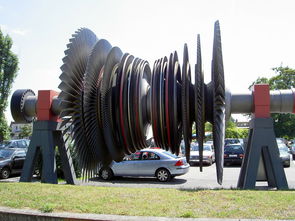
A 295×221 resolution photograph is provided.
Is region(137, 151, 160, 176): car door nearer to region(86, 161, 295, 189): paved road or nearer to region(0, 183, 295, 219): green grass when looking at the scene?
region(86, 161, 295, 189): paved road

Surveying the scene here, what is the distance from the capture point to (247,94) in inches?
245

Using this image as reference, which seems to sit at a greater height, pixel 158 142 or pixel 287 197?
pixel 158 142

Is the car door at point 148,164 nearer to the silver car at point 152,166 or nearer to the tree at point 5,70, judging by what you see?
the silver car at point 152,166

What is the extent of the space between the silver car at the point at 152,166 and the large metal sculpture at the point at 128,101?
7032 mm

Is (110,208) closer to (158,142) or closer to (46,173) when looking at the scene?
(158,142)

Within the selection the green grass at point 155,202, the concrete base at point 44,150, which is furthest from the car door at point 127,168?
the green grass at point 155,202

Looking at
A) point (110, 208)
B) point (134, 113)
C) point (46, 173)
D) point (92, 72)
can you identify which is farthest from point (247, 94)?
point (46, 173)

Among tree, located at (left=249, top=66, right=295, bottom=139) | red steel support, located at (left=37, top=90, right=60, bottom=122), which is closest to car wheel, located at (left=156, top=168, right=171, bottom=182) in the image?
red steel support, located at (left=37, top=90, right=60, bottom=122)

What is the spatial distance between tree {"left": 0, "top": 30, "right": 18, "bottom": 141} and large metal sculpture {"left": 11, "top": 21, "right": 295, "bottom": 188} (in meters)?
24.1

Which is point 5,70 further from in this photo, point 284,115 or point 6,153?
point 284,115

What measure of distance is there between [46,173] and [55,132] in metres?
0.97

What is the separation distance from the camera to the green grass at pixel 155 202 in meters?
3.93

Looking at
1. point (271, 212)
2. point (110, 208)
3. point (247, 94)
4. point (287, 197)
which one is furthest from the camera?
point (247, 94)

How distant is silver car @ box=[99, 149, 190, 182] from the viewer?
39.9 ft
